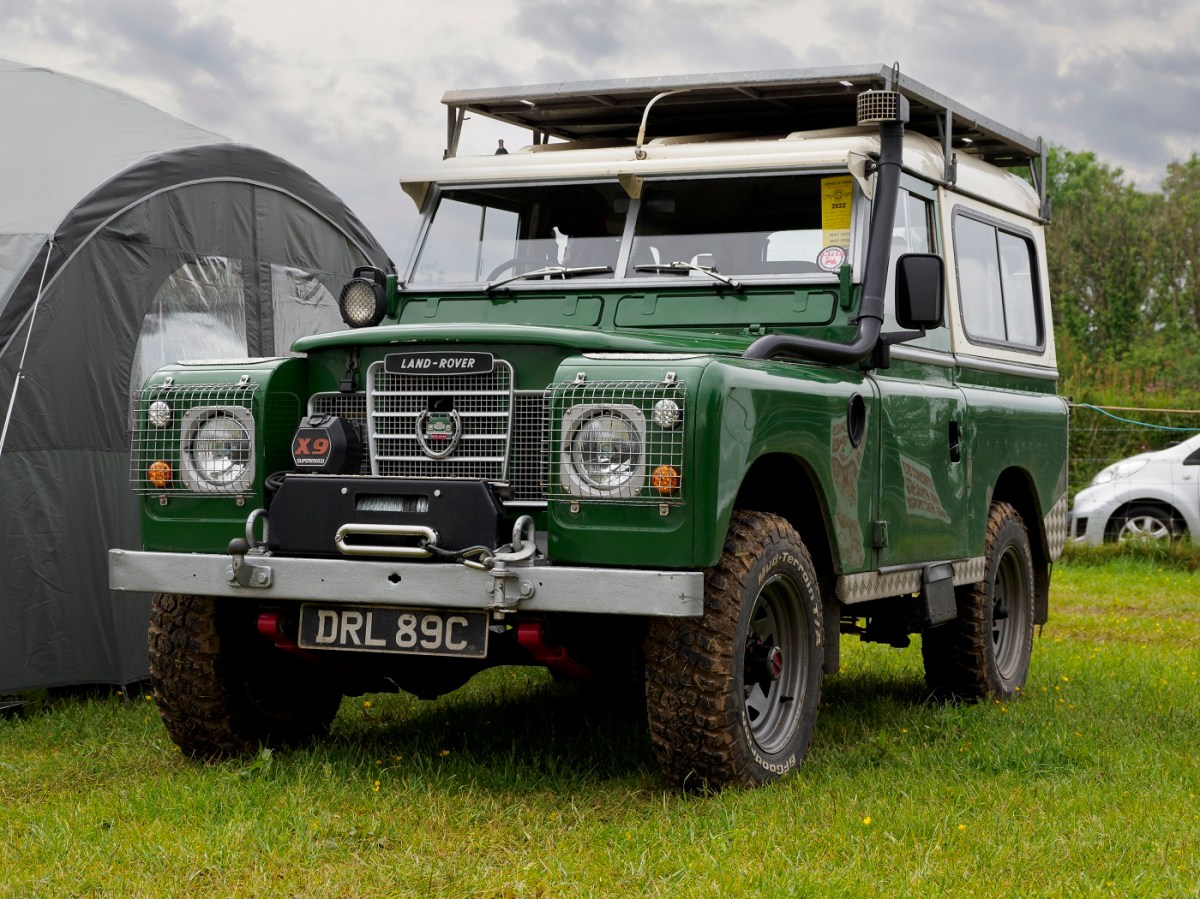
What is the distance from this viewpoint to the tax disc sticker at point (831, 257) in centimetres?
650

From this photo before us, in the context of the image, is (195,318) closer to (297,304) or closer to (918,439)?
(297,304)

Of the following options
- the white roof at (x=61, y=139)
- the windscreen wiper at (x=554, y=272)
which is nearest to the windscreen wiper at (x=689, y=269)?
the windscreen wiper at (x=554, y=272)

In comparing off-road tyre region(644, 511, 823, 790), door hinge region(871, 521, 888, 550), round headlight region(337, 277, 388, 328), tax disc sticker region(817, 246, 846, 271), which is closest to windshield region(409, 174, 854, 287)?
tax disc sticker region(817, 246, 846, 271)

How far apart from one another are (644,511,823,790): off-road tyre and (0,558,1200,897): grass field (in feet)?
0.42

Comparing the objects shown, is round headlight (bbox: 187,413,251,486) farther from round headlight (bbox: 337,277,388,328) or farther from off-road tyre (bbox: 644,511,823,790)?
off-road tyre (bbox: 644,511,823,790)

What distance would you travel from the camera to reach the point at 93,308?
26.0 ft

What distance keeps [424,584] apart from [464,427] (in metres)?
0.72

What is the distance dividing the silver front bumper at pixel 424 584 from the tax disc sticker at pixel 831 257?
2.03m

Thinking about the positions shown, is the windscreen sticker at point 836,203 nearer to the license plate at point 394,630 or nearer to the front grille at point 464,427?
the front grille at point 464,427

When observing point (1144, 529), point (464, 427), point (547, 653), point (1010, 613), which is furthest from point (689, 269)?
point (1144, 529)

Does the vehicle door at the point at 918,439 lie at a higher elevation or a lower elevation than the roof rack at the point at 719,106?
lower

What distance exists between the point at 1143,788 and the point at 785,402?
188cm

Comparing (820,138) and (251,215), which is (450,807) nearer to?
(820,138)

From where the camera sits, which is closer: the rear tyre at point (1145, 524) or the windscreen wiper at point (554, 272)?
the windscreen wiper at point (554, 272)
